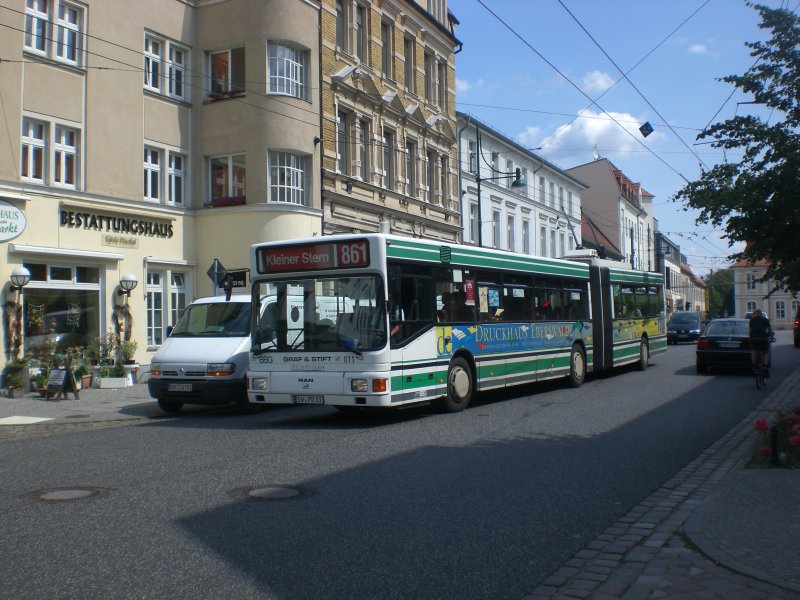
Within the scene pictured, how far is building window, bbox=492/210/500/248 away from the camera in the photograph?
4306 centimetres


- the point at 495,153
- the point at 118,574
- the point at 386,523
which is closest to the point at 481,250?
the point at 386,523

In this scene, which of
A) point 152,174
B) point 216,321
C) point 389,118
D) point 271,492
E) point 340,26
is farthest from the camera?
point 389,118

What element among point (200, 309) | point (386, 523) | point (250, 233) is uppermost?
point (250, 233)

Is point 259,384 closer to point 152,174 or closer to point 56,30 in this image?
point 56,30

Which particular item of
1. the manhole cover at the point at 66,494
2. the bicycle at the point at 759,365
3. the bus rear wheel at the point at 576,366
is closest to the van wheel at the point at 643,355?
the bus rear wheel at the point at 576,366

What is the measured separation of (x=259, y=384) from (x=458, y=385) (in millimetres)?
3466

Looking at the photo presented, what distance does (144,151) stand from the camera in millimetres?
22719

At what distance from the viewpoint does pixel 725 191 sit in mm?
11367

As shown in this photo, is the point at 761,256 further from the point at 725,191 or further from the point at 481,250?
the point at 481,250

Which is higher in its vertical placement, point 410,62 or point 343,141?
point 410,62

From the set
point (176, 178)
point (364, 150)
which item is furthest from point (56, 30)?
point (364, 150)

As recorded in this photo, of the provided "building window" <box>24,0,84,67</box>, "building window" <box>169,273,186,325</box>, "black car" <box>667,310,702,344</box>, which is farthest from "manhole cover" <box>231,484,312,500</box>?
"black car" <box>667,310,702,344</box>

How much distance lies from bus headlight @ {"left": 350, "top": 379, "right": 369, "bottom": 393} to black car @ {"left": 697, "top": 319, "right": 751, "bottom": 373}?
13.7 meters

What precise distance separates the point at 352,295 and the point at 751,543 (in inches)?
306
